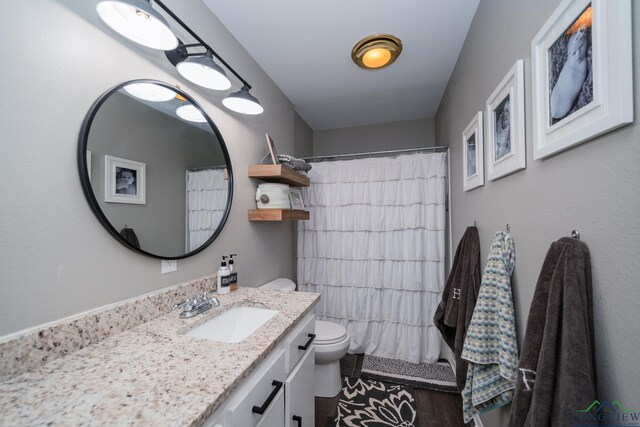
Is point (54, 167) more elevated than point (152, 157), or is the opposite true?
point (152, 157)

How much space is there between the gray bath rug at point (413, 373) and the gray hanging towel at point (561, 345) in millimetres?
1402

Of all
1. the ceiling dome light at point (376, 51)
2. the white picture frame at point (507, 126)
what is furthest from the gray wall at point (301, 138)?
the white picture frame at point (507, 126)

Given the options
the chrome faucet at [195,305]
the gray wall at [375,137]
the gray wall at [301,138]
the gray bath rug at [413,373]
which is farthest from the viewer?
the gray wall at [375,137]

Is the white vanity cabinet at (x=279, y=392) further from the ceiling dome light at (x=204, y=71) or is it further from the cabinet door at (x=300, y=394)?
the ceiling dome light at (x=204, y=71)

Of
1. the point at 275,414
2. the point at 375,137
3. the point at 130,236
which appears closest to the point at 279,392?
the point at 275,414

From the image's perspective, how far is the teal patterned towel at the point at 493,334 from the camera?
36.4 inches

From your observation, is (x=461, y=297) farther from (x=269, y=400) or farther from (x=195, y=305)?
(x=195, y=305)

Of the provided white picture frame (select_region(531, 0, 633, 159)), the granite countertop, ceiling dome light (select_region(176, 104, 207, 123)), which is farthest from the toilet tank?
white picture frame (select_region(531, 0, 633, 159))

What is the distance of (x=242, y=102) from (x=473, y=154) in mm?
1461

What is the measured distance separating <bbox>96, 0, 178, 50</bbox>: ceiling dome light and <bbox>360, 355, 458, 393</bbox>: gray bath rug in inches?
98.1

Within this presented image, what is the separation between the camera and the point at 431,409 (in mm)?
1625

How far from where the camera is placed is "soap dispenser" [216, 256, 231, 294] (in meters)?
1.34

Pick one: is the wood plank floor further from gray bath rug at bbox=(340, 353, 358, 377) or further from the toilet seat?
the toilet seat

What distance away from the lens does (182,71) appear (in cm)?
113
